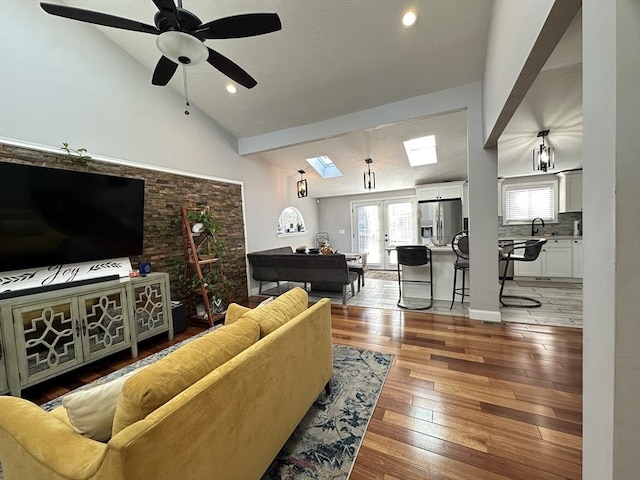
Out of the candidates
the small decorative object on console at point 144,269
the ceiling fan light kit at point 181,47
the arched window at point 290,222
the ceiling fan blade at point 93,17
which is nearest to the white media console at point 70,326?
the small decorative object on console at point 144,269

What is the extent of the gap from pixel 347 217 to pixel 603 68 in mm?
7184

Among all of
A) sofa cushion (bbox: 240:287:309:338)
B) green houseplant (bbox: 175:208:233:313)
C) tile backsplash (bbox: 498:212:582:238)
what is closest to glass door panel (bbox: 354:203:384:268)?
tile backsplash (bbox: 498:212:582:238)

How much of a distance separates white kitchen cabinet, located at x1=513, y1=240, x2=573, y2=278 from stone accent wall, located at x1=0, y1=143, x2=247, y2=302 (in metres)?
5.66

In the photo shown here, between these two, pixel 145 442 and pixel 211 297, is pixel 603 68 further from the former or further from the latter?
pixel 211 297

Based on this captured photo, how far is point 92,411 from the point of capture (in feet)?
3.03

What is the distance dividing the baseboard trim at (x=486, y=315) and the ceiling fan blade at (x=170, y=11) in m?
4.04

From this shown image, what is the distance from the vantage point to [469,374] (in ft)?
7.03

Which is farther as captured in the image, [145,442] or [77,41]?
[77,41]

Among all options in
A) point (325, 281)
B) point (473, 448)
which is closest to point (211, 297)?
point (325, 281)

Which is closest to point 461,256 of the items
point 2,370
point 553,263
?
point 553,263

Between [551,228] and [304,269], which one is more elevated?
[551,228]

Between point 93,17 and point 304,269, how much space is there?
3523mm

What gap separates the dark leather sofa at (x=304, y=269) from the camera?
4033 mm

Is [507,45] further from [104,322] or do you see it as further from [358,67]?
[104,322]
